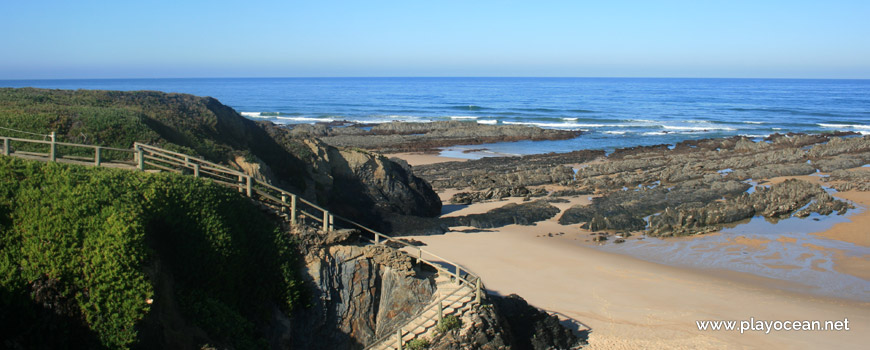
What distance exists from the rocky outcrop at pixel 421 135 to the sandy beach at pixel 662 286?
94.2 feet

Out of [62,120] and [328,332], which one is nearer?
[328,332]

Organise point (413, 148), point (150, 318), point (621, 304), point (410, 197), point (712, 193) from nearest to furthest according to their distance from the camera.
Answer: point (150, 318)
point (621, 304)
point (410, 197)
point (712, 193)
point (413, 148)

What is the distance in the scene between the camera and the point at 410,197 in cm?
2273

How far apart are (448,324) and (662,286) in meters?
7.85

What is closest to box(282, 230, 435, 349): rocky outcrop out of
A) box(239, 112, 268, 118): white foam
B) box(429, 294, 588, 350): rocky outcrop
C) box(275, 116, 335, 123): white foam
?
box(429, 294, 588, 350): rocky outcrop

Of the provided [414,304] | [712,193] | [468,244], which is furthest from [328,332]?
[712,193]

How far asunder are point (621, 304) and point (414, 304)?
19.5 ft

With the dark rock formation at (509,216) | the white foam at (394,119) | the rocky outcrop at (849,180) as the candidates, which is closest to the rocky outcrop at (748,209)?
the rocky outcrop at (849,180)

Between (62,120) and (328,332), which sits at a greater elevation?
(62,120)

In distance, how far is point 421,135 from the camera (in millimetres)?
56094

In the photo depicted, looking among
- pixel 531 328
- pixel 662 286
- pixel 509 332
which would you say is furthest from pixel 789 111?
pixel 509 332

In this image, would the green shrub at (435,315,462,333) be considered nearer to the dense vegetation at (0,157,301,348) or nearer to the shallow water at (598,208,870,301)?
the dense vegetation at (0,157,301,348)

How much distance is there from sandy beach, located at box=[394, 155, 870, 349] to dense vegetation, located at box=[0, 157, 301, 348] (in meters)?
6.72

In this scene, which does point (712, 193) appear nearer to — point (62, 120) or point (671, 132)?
point (62, 120)
